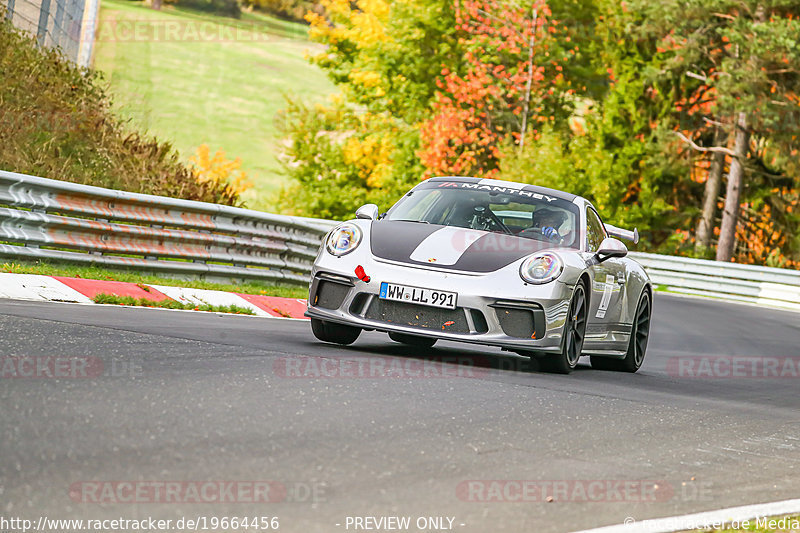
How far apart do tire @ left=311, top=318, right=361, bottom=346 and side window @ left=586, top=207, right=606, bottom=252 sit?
2.10 metres

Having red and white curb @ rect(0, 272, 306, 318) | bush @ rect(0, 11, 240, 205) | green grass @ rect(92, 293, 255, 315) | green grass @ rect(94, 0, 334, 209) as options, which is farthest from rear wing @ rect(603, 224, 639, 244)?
green grass @ rect(94, 0, 334, 209)

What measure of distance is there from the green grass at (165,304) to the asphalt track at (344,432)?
1188mm

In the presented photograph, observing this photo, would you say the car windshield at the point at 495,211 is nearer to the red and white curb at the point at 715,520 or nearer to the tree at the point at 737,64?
the red and white curb at the point at 715,520

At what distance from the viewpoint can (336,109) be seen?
53.5m

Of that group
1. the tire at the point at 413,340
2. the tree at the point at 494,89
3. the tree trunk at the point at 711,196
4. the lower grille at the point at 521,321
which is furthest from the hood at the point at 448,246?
the tree at the point at 494,89

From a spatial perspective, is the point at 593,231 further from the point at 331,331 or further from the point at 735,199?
the point at 735,199

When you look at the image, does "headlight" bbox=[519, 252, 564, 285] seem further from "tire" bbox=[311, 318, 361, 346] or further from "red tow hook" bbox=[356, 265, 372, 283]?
"tire" bbox=[311, 318, 361, 346]

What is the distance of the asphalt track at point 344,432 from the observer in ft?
13.7

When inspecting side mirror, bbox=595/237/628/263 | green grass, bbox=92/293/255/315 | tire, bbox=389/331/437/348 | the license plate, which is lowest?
green grass, bbox=92/293/255/315

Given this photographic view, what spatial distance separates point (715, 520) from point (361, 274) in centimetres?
422

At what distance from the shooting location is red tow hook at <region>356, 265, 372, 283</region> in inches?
330

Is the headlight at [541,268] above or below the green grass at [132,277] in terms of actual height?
above

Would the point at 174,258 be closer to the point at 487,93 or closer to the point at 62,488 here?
the point at 62,488

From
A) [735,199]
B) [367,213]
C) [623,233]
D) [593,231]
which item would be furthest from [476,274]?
[735,199]
